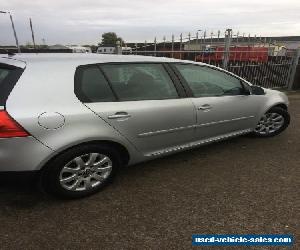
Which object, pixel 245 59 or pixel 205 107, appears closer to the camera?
pixel 205 107

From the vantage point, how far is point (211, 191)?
3.21 meters

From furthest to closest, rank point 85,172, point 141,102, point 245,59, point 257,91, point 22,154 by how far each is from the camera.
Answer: point 245,59
point 257,91
point 141,102
point 85,172
point 22,154

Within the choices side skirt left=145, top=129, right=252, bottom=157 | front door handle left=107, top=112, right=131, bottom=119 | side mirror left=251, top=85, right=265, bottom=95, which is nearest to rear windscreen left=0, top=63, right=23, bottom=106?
front door handle left=107, top=112, right=131, bottom=119

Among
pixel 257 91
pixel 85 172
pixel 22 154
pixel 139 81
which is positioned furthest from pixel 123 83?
pixel 257 91

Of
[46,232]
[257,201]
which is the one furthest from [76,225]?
[257,201]

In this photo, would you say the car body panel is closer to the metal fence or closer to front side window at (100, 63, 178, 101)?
front side window at (100, 63, 178, 101)

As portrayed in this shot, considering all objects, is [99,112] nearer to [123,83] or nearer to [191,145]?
[123,83]

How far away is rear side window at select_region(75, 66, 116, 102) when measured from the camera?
109 inches

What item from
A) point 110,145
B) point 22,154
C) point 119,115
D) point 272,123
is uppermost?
point 119,115

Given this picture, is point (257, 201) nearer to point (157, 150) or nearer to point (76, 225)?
point (157, 150)

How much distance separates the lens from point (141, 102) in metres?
3.14

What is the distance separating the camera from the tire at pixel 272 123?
4738mm

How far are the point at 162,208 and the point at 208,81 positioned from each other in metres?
1.78

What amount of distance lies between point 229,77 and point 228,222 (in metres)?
2.12
